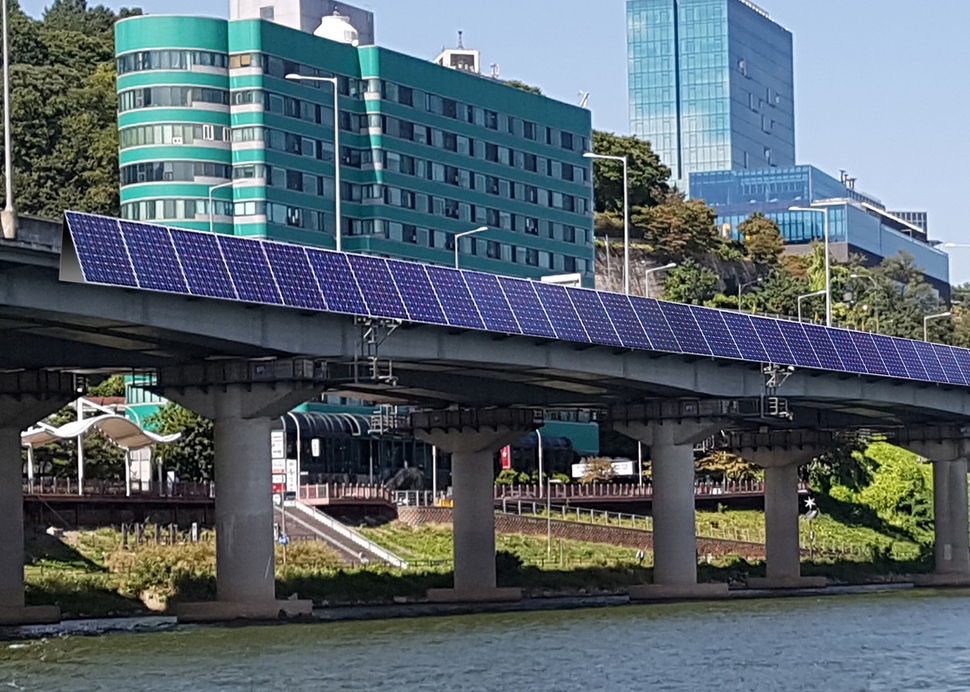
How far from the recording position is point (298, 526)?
11731 cm

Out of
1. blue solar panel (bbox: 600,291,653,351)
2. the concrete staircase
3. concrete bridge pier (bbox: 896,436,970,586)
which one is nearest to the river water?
blue solar panel (bbox: 600,291,653,351)

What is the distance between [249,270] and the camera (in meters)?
75.2

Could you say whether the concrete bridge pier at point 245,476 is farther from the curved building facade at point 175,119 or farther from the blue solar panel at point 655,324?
the curved building facade at point 175,119

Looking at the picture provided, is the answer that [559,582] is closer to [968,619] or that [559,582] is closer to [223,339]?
[968,619]

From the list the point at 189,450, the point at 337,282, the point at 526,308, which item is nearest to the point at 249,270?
the point at 337,282

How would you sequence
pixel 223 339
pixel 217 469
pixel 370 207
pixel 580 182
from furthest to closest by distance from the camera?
pixel 580 182
pixel 370 207
pixel 217 469
pixel 223 339

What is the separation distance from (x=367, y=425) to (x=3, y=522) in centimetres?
6976

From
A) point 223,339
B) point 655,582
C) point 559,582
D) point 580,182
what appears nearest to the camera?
point 223,339

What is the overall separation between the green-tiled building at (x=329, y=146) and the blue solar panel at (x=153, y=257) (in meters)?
66.2

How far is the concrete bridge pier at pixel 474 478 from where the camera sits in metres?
103

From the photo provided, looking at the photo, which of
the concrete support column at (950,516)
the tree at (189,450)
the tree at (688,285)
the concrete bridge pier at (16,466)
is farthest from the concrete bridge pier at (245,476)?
the tree at (688,285)

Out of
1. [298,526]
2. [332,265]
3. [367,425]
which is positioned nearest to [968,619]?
[332,265]

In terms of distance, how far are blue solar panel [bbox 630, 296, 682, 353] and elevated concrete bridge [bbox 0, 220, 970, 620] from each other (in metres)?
1.35

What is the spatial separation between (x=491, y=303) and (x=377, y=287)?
20.6 feet
